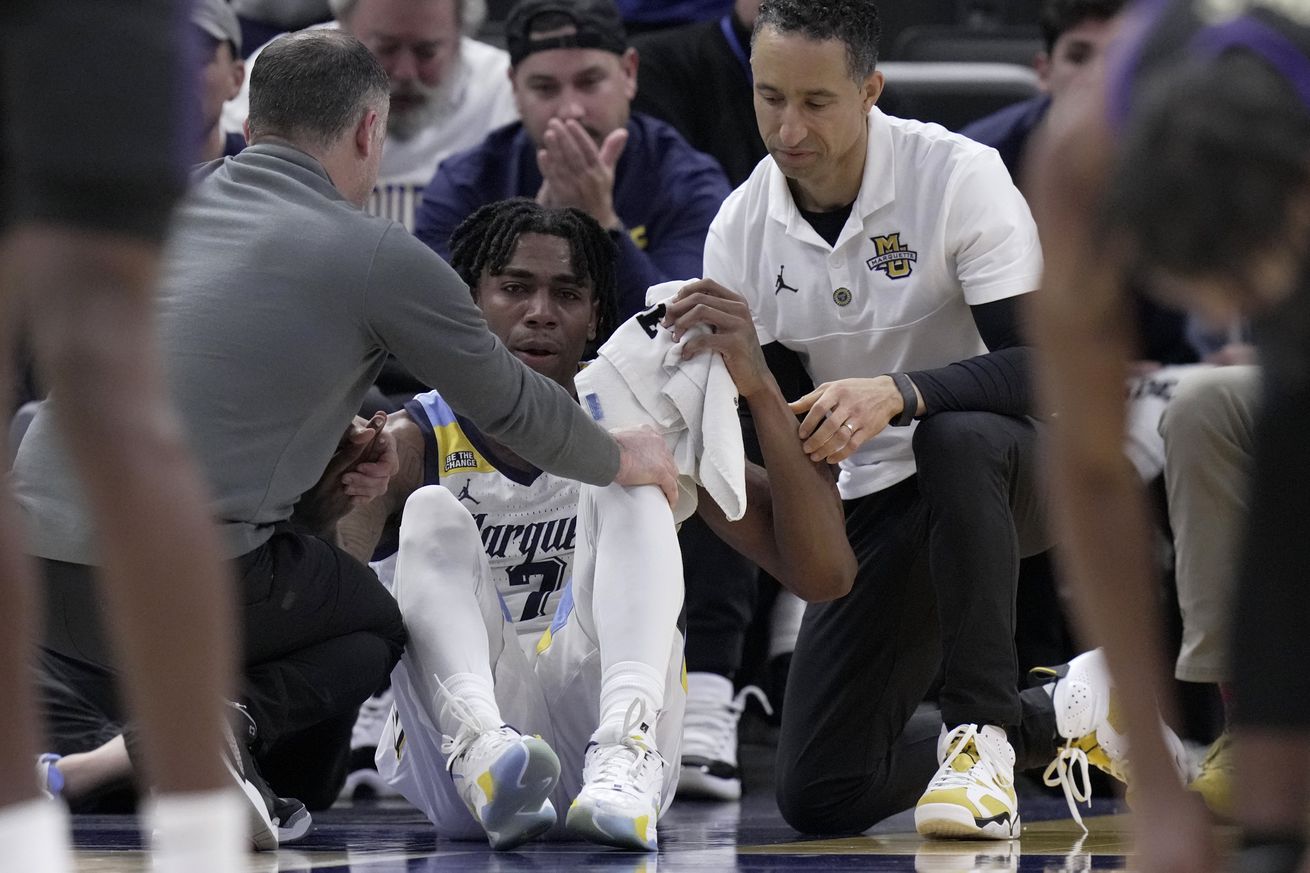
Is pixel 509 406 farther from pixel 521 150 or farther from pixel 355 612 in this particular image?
pixel 521 150

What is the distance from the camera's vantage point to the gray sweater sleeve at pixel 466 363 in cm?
246

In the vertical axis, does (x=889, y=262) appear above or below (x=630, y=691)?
above

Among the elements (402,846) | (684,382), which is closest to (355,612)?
(402,846)

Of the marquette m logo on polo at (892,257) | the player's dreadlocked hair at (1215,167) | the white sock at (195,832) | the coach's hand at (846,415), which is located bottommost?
the coach's hand at (846,415)

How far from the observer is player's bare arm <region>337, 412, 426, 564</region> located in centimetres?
292

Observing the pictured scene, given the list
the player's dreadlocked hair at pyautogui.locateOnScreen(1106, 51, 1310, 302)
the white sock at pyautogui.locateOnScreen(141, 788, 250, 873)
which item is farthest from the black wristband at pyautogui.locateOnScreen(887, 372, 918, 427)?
the white sock at pyautogui.locateOnScreen(141, 788, 250, 873)

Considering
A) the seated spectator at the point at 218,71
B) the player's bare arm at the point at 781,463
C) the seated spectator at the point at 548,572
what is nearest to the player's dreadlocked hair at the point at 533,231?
the seated spectator at the point at 548,572

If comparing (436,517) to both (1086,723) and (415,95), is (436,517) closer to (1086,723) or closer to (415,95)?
(1086,723)

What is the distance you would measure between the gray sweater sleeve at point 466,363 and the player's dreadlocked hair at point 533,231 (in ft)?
1.92

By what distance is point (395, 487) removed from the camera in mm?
2932

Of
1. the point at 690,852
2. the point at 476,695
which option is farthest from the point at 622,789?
the point at 476,695

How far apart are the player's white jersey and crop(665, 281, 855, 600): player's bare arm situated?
1.13 ft

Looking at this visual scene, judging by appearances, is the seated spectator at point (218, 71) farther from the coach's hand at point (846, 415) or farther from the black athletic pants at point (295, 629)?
the coach's hand at point (846, 415)

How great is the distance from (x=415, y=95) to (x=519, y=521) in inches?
65.4
